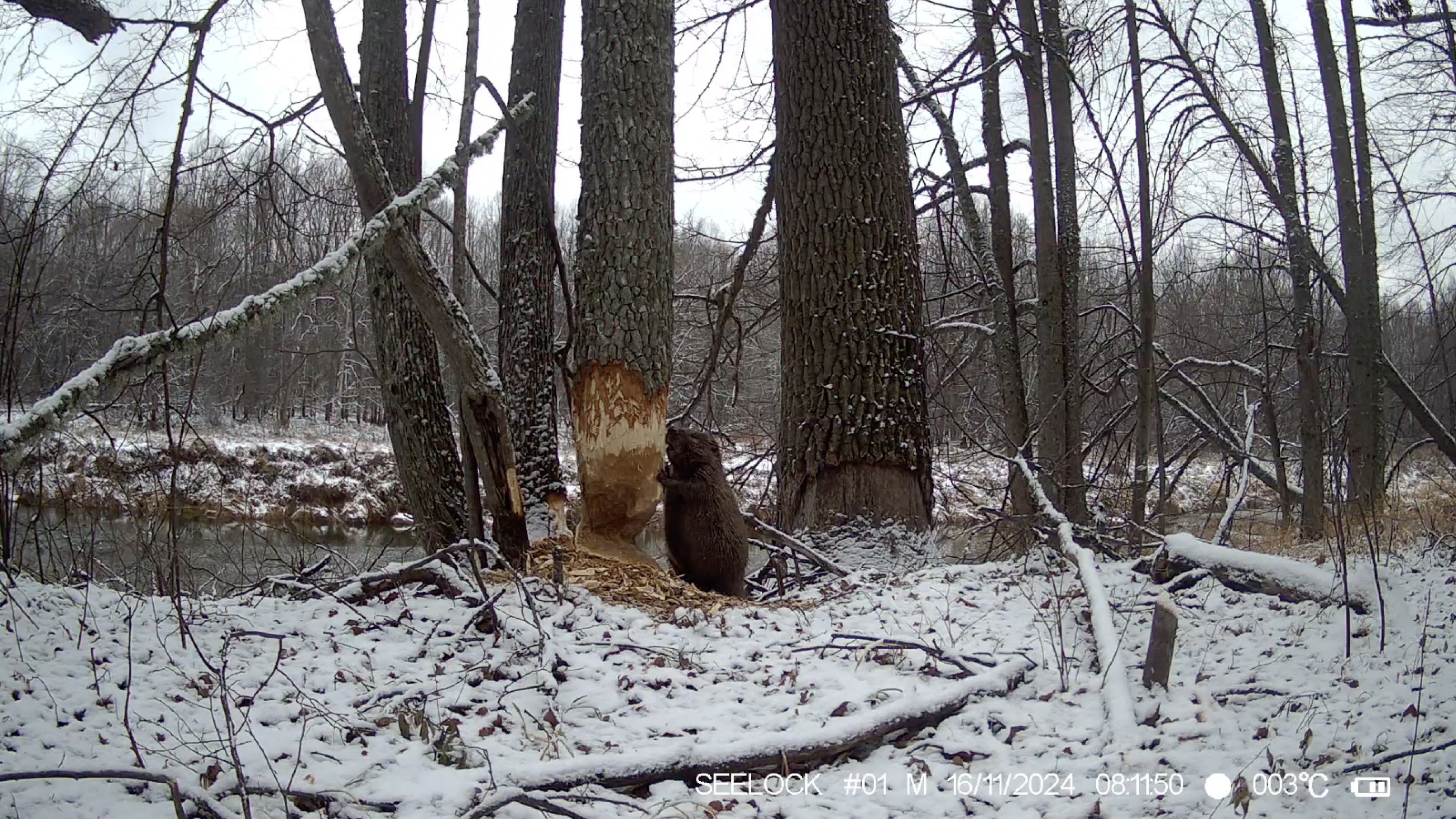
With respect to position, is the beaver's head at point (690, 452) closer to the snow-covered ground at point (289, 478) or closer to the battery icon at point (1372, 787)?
the battery icon at point (1372, 787)

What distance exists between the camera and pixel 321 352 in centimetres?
556

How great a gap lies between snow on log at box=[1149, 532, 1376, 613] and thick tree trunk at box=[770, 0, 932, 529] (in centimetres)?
136

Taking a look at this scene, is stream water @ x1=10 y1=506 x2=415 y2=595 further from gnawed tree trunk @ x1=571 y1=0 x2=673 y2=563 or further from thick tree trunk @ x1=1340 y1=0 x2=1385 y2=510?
thick tree trunk @ x1=1340 y1=0 x2=1385 y2=510

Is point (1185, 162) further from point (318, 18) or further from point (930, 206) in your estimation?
point (318, 18)

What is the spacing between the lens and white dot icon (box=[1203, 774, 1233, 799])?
212 cm

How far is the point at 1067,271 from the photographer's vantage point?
7250 millimetres

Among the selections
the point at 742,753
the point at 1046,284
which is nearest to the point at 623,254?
the point at 742,753

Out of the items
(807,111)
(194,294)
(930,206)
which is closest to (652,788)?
(194,294)

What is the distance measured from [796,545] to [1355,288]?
8206 millimetres

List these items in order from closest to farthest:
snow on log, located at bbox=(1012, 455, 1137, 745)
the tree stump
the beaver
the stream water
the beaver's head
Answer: snow on log, located at bbox=(1012, 455, 1137, 745) → the tree stump → the stream water → the beaver → the beaver's head

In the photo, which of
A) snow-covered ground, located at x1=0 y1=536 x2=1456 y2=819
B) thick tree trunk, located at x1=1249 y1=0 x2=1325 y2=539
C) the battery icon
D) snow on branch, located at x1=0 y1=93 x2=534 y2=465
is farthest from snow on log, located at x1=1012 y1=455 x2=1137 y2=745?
thick tree trunk, located at x1=1249 y1=0 x2=1325 y2=539

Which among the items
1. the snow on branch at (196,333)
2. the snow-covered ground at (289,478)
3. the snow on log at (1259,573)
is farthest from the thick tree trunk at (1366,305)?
the snow-covered ground at (289,478)

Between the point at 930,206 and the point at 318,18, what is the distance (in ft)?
17.6

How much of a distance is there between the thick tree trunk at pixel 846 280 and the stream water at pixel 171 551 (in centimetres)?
253
